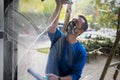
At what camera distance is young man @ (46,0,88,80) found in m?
0.90

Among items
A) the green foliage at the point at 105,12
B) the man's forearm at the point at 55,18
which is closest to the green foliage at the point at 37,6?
the man's forearm at the point at 55,18

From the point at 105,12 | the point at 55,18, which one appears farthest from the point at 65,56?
the point at 105,12

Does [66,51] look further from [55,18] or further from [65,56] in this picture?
[55,18]

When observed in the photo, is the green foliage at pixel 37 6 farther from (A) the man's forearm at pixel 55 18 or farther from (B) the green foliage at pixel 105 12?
(B) the green foliage at pixel 105 12

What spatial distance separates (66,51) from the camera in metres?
0.93

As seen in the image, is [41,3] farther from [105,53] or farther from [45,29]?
[105,53]

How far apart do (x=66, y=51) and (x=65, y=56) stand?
26mm

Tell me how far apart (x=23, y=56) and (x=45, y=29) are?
0.20 metres

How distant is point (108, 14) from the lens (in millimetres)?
957

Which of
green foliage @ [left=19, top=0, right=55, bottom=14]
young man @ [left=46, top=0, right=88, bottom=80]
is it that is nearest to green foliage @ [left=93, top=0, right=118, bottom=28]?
young man @ [left=46, top=0, right=88, bottom=80]

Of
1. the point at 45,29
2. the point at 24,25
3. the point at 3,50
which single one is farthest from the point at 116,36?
the point at 3,50

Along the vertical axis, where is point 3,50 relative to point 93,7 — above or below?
below

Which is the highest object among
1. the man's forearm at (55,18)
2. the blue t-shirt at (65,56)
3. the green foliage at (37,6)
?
the green foliage at (37,6)

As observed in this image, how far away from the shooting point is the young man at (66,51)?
2.96ft
